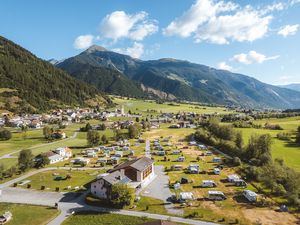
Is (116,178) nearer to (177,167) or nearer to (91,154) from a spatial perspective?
(177,167)

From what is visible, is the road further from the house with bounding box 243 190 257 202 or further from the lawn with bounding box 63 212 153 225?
the house with bounding box 243 190 257 202

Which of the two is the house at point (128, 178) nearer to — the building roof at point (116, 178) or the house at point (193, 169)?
the building roof at point (116, 178)

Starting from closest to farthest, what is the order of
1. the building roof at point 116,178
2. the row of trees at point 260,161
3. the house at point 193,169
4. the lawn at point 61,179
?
1. the building roof at point 116,178
2. the row of trees at point 260,161
3. the lawn at point 61,179
4. the house at point 193,169

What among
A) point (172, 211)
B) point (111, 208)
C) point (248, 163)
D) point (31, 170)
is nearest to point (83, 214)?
point (111, 208)

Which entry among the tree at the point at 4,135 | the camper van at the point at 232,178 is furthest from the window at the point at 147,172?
the tree at the point at 4,135

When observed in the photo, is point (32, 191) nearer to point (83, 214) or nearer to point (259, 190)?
point (83, 214)

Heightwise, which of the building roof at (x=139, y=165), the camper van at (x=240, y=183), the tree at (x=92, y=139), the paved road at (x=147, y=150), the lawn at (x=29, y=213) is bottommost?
the lawn at (x=29, y=213)

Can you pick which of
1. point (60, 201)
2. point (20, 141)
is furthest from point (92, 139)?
point (60, 201)

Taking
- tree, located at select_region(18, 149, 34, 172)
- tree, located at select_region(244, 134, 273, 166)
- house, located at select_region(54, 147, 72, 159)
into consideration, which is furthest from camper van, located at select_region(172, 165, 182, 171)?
tree, located at select_region(18, 149, 34, 172)
